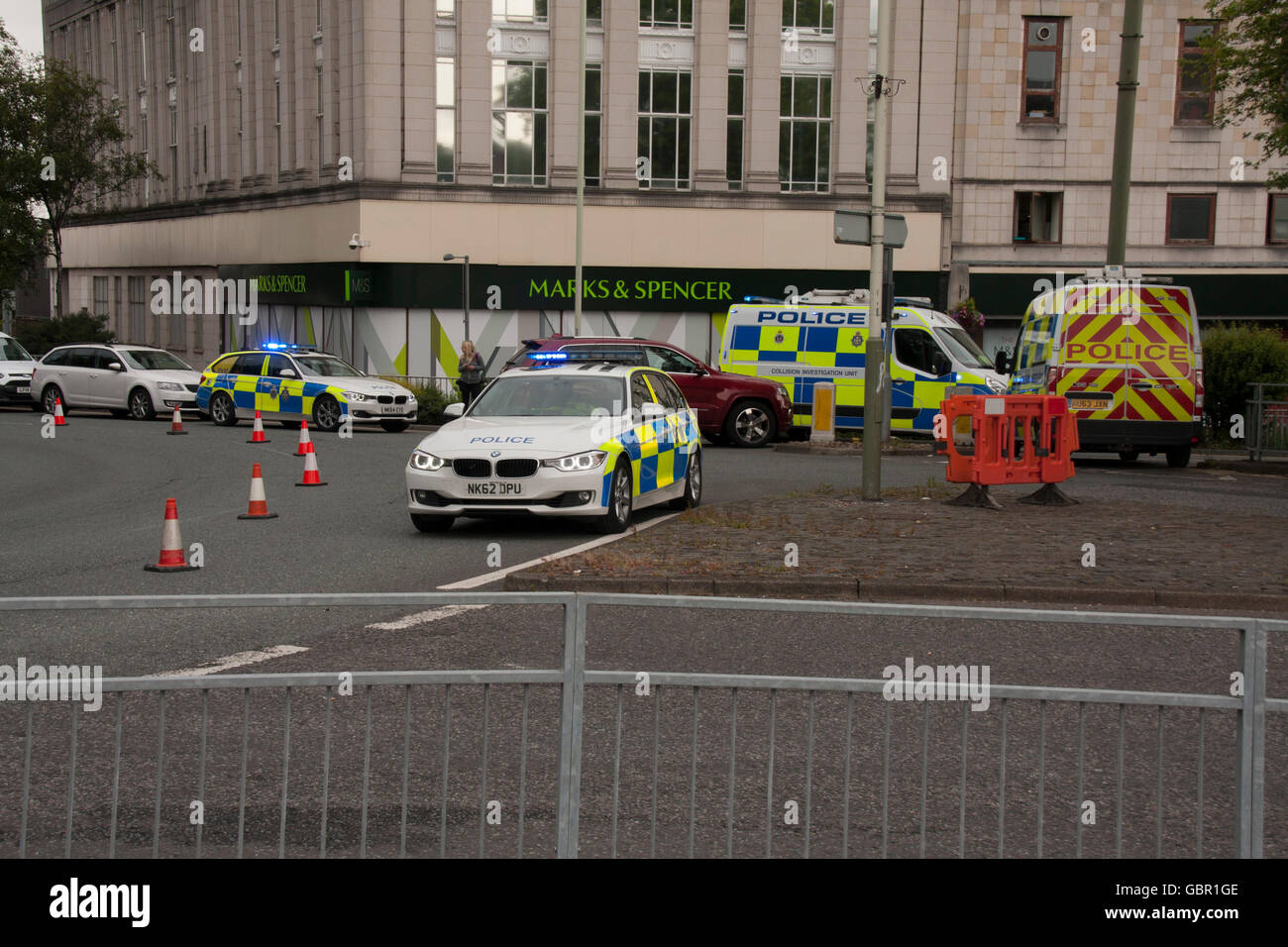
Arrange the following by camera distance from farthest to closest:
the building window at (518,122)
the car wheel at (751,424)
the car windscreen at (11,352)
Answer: the building window at (518,122)
the car windscreen at (11,352)
the car wheel at (751,424)

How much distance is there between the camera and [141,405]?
103ft

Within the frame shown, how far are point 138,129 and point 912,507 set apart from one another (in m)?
50.9

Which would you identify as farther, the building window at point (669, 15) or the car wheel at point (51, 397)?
the building window at point (669, 15)

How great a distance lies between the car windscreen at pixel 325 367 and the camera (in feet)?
94.4

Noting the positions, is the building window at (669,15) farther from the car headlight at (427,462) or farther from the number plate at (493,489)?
the number plate at (493,489)

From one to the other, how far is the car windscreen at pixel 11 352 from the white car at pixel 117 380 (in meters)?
2.37

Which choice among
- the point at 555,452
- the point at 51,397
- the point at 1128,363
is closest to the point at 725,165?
the point at 51,397

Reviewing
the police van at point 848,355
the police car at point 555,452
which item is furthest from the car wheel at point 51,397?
the police car at point 555,452

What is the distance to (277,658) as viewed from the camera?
25.1 feet

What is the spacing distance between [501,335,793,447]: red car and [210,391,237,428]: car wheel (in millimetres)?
7300

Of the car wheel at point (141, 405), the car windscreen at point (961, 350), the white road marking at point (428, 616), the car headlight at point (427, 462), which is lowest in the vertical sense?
the car wheel at point (141, 405)

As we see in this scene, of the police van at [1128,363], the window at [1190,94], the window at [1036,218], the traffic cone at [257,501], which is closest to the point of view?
the traffic cone at [257,501]
